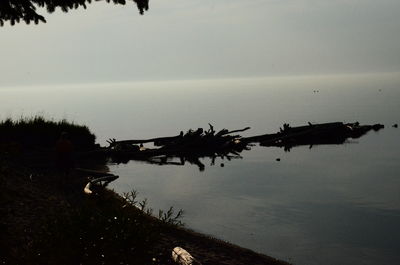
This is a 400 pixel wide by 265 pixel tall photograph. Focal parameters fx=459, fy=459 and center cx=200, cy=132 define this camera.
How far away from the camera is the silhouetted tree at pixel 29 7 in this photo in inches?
348

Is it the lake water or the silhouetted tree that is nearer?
the silhouetted tree

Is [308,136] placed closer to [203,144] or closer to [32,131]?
[203,144]

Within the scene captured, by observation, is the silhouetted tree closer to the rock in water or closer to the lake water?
the rock in water

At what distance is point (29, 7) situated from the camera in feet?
29.3

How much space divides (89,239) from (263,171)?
30.9m

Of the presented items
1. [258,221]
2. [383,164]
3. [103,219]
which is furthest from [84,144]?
[383,164]

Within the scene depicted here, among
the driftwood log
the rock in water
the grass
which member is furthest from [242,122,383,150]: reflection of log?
the rock in water

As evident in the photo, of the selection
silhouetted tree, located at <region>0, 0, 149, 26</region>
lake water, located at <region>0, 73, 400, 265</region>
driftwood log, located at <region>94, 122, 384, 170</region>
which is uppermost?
silhouetted tree, located at <region>0, 0, 149, 26</region>

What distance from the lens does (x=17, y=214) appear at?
509 inches

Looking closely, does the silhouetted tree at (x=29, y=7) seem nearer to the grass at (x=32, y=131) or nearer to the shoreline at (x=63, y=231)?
the shoreline at (x=63, y=231)

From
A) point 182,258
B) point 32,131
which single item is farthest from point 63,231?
point 32,131

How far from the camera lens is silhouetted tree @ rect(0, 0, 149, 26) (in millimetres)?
8836

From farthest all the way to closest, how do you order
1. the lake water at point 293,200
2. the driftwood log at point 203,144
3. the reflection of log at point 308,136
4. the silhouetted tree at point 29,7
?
1. the reflection of log at point 308,136
2. the driftwood log at point 203,144
3. the lake water at point 293,200
4. the silhouetted tree at point 29,7

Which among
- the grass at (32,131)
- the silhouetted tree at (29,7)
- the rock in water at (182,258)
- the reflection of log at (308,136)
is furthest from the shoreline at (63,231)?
the reflection of log at (308,136)
